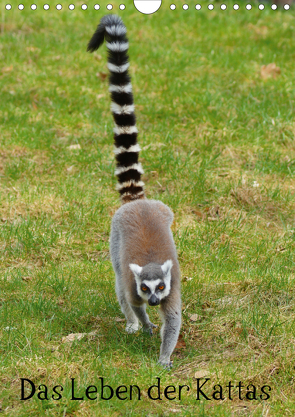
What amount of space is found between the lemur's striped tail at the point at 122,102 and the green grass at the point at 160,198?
0.86m

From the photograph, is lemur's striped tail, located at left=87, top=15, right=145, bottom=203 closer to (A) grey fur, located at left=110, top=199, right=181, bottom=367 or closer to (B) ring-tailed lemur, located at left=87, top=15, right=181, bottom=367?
(B) ring-tailed lemur, located at left=87, top=15, right=181, bottom=367

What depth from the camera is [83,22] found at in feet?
32.4

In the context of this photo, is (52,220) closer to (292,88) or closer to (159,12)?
(292,88)

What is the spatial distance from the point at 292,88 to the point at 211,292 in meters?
4.30

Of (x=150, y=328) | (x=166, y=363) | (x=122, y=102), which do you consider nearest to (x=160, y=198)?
(x=122, y=102)

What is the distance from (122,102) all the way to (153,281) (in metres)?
1.82

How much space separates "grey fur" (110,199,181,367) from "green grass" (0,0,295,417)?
0.68 ft

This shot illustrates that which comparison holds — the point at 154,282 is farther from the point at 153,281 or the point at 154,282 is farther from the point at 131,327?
the point at 131,327

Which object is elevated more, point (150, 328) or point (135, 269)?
point (135, 269)

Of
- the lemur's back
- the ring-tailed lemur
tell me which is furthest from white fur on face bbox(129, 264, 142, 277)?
the lemur's back

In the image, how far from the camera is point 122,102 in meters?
5.10

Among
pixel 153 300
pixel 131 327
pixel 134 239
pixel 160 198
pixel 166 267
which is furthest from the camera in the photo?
pixel 160 198

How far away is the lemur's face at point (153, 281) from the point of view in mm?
4016

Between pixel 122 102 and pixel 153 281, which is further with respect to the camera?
pixel 122 102
